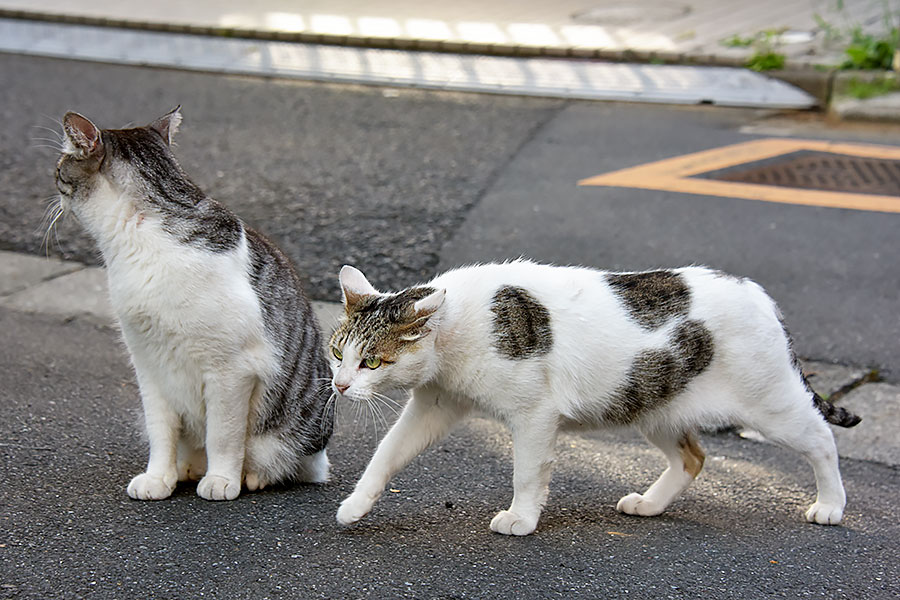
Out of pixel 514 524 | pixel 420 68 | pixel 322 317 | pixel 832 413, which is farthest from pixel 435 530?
pixel 420 68

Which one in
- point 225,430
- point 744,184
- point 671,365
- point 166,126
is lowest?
point 744,184

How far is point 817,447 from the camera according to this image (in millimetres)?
3225

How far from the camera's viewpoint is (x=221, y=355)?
317 cm

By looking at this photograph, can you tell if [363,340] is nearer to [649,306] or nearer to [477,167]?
[649,306]

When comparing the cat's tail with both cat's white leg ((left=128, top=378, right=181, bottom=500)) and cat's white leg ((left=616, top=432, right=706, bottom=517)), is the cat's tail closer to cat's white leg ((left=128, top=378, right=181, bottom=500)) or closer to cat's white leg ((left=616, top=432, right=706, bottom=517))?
cat's white leg ((left=616, top=432, right=706, bottom=517))

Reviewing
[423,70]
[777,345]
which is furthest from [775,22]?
[777,345]

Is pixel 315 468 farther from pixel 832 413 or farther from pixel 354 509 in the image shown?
pixel 832 413

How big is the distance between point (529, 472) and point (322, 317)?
2.16m

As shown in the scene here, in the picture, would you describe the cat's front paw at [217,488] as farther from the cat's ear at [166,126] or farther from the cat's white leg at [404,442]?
the cat's ear at [166,126]

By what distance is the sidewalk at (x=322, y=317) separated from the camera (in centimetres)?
412

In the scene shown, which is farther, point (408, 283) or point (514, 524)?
point (408, 283)

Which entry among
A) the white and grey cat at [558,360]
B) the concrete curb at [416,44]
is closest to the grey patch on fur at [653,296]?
the white and grey cat at [558,360]

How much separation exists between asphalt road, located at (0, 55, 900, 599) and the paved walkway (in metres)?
1.23

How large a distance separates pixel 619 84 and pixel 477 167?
7.37 feet
